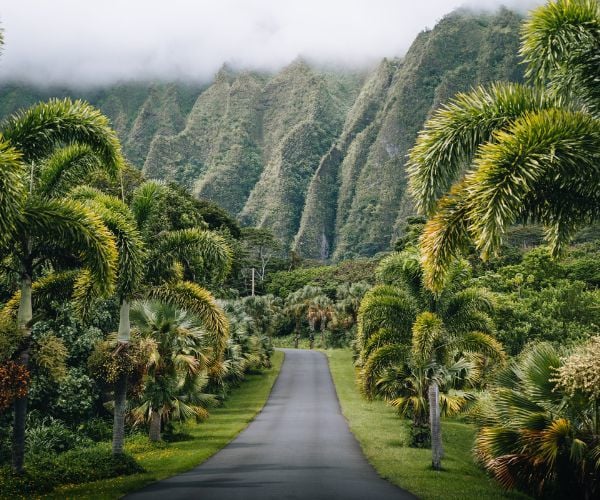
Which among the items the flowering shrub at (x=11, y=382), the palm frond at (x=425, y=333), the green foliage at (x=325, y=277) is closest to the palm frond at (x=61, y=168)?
the flowering shrub at (x=11, y=382)

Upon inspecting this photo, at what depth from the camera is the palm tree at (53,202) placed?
11617 mm

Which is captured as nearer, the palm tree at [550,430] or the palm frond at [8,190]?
the palm frond at [8,190]

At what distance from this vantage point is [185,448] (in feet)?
67.1

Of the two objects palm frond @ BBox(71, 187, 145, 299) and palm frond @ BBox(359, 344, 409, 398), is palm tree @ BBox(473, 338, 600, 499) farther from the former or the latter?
palm frond @ BBox(71, 187, 145, 299)

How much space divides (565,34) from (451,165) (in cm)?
235

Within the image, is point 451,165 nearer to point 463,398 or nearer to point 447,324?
point 447,324

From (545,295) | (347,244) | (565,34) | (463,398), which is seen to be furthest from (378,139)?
(565,34)

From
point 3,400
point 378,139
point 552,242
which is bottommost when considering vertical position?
point 3,400

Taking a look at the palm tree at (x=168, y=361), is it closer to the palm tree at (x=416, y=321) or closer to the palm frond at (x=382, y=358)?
the palm frond at (x=382, y=358)

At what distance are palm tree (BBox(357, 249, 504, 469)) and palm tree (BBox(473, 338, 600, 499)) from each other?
16.7 ft

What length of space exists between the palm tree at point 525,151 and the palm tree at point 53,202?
6.43 metres

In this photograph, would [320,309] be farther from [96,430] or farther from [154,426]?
[154,426]

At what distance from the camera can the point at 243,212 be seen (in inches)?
7692

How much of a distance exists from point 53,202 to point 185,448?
38.3 ft
